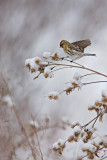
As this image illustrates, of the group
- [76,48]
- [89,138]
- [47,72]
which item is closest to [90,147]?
[89,138]

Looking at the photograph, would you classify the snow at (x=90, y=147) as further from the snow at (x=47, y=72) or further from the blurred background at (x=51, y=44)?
the blurred background at (x=51, y=44)

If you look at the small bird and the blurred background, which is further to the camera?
the blurred background

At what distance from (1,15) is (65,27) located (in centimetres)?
155

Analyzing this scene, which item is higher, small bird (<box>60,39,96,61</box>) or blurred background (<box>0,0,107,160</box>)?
blurred background (<box>0,0,107,160</box>)

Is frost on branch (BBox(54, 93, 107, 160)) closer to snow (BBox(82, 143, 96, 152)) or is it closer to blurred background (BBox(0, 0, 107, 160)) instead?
snow (BBox(82, 143, 96, 152))

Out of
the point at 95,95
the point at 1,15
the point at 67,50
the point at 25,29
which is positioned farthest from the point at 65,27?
the point at 67,50

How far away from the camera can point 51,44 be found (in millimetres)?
5180

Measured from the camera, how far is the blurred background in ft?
12.9

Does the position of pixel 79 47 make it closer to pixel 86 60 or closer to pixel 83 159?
pixel 83 159

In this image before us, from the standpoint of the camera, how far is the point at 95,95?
4.03 metres

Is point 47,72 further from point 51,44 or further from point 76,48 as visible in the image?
point 51,44

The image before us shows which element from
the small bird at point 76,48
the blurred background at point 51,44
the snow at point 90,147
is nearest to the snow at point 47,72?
the small bird at point 76,48

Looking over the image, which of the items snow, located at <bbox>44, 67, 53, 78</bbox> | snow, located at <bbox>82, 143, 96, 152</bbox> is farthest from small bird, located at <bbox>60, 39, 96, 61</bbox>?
snow, located at <bbox>82, 143, 96, 152</bbox>

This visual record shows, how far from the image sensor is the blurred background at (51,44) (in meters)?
3.93
